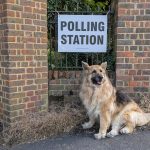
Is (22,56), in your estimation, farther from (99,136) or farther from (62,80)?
(99,136)

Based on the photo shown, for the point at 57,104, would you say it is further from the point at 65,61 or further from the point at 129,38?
the point at 129,38

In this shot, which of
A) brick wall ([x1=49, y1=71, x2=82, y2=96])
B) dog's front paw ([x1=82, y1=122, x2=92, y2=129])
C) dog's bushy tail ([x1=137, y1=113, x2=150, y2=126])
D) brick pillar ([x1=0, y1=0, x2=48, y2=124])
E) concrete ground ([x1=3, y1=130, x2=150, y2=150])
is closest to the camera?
concrete ground ([x1=3, y1=130, x2=150, y2=150])

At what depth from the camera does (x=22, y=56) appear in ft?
17.6

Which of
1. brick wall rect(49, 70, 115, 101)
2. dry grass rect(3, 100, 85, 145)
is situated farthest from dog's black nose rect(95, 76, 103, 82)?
brick wall rect(49, 70, 115, 101)

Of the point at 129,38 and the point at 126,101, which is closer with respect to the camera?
the point at 126,101

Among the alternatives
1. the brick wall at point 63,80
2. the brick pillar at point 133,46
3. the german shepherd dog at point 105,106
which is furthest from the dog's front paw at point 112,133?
the brick wall at point 63,80

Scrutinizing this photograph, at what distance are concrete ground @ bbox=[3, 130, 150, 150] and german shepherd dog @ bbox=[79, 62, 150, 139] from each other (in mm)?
154

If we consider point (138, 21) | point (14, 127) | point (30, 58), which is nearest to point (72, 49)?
point (30, 58)

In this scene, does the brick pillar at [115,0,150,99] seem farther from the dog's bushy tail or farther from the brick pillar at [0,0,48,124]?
the brick pillar at [0,0,48,124]

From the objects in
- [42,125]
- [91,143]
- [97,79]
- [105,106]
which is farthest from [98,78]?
[42,125]

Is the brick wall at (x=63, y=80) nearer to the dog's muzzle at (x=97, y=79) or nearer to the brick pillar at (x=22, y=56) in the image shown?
the brick pillar at (x=22, y=56)

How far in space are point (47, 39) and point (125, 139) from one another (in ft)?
8.08

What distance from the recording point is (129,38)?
595 centimetres

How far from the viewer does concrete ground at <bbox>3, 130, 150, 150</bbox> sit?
4.71 m
